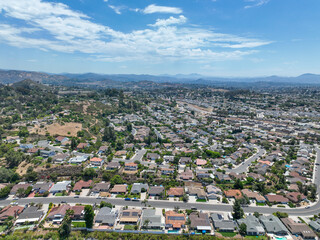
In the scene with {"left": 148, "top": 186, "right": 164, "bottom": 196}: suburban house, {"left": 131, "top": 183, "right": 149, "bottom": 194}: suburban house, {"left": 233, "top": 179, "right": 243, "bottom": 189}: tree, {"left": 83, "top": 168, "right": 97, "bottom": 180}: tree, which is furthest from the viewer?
{"left": 83, "top": 168, "right": 97, "bottom": 180}: tree

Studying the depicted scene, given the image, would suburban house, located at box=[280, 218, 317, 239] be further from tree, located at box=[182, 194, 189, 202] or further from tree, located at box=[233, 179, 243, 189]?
tree, located at box=[182, 194, 189, 202]

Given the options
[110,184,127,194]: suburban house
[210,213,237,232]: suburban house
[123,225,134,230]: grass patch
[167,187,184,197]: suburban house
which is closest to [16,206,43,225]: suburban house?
[110,184,127,194]: suburban house

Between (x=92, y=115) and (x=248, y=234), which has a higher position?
(x=92, y=115)

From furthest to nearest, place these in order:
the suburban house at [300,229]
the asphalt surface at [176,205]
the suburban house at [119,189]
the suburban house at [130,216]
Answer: the suburban house at [119,189]
the asphalt surface at [176,205]
the suburban house at [130,216]
the suburban house at [300,229]

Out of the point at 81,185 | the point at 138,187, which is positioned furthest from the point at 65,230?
the point at 138,187

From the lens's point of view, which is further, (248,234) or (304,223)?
(304,223)

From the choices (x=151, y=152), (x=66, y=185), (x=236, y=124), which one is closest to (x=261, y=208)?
(x=151, y=152)

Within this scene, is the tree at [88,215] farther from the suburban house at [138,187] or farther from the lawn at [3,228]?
the lawn at [3,228]

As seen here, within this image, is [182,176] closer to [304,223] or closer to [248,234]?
[248,234]

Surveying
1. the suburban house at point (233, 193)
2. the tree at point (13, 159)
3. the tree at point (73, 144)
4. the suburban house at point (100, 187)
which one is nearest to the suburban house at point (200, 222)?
the suburban house at point (233, 193)
